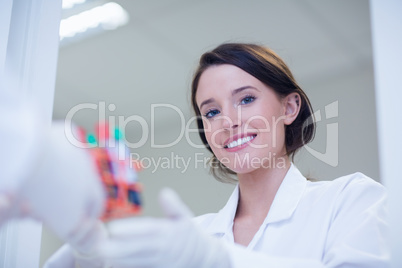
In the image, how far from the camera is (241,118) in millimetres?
1176

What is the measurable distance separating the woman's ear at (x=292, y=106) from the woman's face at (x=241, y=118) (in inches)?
1.9

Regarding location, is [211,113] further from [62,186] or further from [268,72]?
[62,186]

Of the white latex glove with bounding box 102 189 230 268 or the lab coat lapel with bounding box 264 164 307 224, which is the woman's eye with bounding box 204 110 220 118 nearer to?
the lab coat lapel with bounding box 264 164 307 224

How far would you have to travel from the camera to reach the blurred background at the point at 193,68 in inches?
89.9

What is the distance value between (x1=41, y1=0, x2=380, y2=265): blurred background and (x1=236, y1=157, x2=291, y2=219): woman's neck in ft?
3.58

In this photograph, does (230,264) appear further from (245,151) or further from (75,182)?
(245,151)

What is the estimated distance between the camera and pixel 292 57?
2654 millimetres

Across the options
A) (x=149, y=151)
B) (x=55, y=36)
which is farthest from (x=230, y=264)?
(x=149, y=151)

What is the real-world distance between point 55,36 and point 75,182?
536mm

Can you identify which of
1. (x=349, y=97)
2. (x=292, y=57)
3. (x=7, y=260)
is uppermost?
(x=292, y=57)

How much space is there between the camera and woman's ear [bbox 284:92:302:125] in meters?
1.33

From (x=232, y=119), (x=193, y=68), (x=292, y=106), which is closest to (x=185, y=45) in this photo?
(x=193, y=68)

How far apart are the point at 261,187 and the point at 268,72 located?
32 cm

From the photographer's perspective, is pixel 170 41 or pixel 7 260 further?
pixel 170 41
